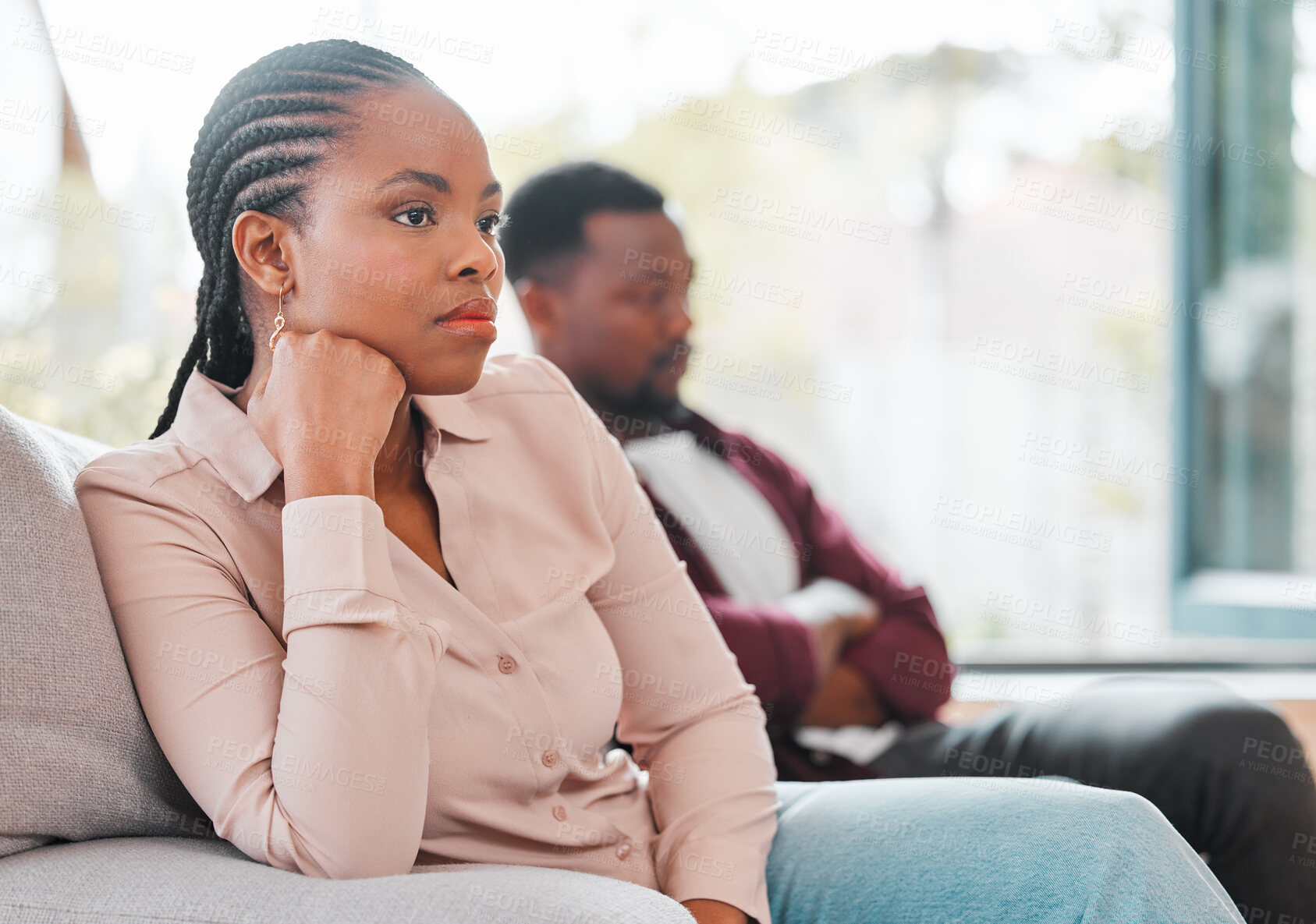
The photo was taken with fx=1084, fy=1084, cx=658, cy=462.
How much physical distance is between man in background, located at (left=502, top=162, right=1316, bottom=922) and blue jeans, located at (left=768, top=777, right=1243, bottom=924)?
0.59m

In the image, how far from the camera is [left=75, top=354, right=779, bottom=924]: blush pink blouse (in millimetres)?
840

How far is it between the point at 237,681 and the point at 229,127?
20.5 inches

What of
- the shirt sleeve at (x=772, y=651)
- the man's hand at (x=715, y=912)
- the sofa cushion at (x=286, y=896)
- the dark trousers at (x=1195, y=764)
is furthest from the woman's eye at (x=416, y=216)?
the dark trousers at (x=1195, y=764)

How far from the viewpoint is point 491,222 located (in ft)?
3.44

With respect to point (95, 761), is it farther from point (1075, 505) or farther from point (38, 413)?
point (1075, 505)

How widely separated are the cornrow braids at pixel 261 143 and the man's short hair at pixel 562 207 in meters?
0.81

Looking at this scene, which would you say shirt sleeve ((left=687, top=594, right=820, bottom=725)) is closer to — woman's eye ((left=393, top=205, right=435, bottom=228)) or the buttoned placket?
the buttoned placket

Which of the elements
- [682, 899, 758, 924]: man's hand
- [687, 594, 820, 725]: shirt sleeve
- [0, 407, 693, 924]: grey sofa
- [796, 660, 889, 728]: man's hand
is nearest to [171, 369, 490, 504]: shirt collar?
[0, 407, 693, 924]: grey sofa

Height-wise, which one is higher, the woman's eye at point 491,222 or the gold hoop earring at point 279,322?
the woman's eye at point 491,222

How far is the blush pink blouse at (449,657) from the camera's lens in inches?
33.1

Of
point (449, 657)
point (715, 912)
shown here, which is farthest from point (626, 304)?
point (715, 912)

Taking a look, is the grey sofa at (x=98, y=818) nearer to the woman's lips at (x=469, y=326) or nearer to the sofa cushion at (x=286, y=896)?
the sofa cushion at (x=286, y=896)

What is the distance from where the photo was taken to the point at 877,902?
0.94 metres

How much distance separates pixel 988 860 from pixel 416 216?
29.2 inches
